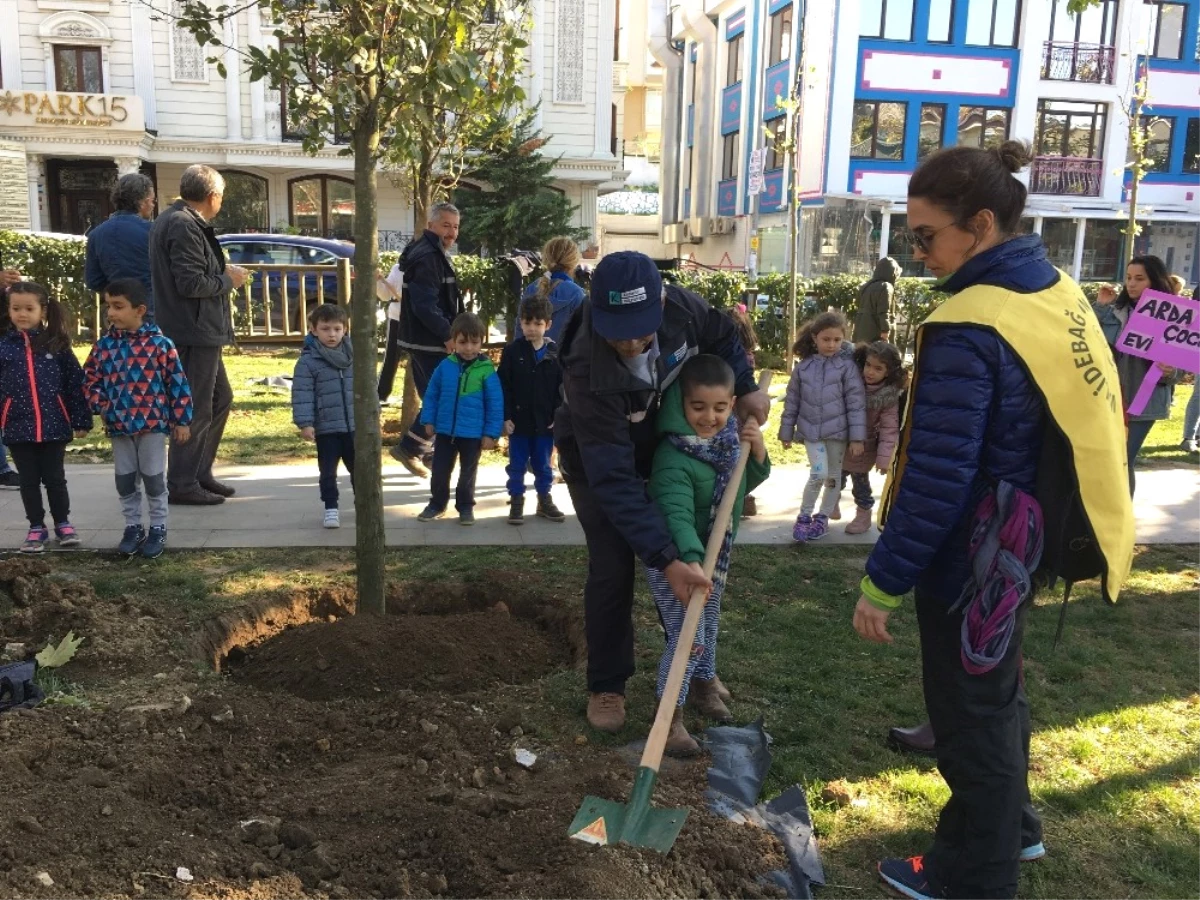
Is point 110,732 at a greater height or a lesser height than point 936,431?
lesser

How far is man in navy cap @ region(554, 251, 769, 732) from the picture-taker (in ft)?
10.1

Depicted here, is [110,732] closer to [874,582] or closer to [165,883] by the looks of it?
[165,883]

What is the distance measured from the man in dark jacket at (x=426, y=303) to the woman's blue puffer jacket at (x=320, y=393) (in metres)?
0.91

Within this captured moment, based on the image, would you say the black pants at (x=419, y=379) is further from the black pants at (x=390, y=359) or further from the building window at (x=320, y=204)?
the building window at (x=320, y=204)

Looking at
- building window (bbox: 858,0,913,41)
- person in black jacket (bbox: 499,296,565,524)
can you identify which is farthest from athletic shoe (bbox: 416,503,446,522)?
building window (bbox: 858,0,913,41)

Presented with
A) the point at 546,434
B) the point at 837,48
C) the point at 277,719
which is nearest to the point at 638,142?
the point at 837,48

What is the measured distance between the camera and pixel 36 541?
18.5 ft

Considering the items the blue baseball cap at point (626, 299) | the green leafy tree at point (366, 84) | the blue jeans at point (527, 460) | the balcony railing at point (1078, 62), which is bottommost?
the blue jeans at point (527, 460)

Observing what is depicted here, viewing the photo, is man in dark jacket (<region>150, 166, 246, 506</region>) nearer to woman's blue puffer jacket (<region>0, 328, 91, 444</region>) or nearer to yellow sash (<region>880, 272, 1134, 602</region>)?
woman's blue puffer jacket (<region>0, 328, 91, 444</region>)

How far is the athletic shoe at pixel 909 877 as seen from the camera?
2.88m

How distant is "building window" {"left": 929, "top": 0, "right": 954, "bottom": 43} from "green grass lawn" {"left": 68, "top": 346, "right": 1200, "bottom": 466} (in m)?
18.6

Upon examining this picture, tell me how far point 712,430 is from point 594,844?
1395 millimetres

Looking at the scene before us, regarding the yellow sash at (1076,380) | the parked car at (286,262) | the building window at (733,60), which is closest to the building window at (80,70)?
the parked car at (286,262)

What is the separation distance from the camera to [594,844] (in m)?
2.77
